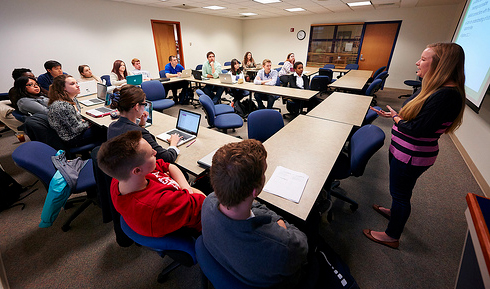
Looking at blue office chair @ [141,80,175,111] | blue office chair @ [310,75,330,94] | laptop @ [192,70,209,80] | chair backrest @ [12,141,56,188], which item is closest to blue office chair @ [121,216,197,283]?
chair backrest @ [12,141,56,188]

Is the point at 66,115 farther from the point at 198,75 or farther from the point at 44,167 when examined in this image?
the point at 198,75

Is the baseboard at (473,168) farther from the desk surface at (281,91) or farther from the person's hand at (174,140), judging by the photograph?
the person's hand at (174,140)

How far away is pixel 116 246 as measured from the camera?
182 cm

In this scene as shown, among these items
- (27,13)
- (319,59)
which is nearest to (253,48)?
(319,59)

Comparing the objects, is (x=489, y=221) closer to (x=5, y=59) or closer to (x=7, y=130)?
(x=7, y=130)

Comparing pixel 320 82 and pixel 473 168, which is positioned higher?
pixel 320 82

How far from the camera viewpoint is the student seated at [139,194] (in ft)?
3.26

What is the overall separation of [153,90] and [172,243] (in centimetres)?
413

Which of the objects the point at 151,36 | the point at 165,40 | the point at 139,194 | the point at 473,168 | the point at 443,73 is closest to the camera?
the point at 139,194

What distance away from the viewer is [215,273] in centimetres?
78

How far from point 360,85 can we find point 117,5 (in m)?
7.15

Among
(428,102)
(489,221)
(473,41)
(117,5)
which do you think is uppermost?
(117,5)

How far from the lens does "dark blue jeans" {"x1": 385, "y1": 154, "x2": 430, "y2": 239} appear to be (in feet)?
4.75

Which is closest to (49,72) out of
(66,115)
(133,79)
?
(133,79)
